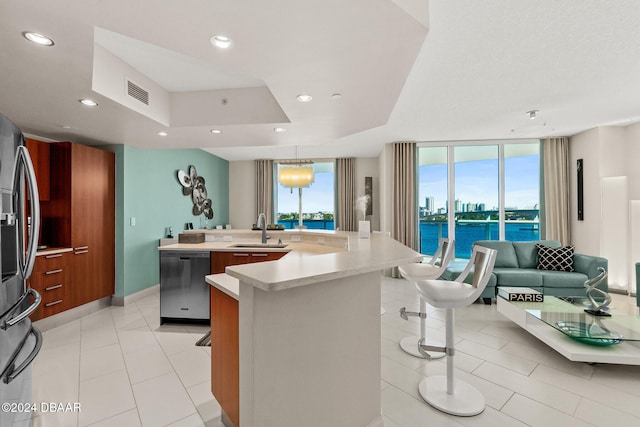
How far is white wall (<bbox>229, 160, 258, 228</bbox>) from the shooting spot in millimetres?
7504

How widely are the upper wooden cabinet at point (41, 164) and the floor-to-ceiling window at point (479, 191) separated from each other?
19.1ft

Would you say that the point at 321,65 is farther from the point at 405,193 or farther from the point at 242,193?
the point at 242,193

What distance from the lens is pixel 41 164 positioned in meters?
3.39

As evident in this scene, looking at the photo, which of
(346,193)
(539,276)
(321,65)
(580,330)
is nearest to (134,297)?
(321,65)

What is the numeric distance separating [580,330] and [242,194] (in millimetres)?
6761

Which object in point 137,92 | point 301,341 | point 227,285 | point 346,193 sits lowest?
point 301,341

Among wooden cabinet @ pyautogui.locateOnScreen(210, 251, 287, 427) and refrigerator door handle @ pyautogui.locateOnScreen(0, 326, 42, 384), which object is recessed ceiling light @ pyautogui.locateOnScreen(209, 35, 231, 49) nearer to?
wooden cabinet @ pyautogui.locateOnScreen(210, 251, 287, 427)

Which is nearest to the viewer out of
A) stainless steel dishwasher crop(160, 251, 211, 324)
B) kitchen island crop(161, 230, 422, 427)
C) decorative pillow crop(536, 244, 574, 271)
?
kitchen island crop(161, 230, 422, 427)

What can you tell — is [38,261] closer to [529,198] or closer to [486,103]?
[486,103]

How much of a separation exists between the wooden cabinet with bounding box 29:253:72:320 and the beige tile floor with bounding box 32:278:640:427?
249 millimetres

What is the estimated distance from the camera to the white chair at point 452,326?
6.16ft

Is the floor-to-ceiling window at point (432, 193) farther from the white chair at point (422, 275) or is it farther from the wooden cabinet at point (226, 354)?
the wooden cabinet at point (226, 354)

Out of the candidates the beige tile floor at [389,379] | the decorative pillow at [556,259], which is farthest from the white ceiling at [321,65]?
the beige tile floor at [389,379]

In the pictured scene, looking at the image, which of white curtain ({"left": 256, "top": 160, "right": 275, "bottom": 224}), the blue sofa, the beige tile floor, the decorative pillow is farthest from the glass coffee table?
white curtain ({"left": 256, "top": 160, "right": 275, "bottom": 224})
